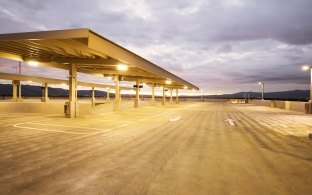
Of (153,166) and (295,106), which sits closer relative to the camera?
(153,166)

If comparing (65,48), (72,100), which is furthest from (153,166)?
(72,100)

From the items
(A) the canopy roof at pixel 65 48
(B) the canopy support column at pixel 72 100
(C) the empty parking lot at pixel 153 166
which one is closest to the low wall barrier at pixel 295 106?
(A) the canopy roof at pixel 65 48

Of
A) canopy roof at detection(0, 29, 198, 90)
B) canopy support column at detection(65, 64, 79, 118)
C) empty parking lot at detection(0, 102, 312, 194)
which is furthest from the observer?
canopy support column at detection(65, 64, 79, 118)

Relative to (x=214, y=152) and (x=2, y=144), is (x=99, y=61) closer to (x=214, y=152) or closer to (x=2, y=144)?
(x=2, y=144)

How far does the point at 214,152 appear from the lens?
7.76 meters

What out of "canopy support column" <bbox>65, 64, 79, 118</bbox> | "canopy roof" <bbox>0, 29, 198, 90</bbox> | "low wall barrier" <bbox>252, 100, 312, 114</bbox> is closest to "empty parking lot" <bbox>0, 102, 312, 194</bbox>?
"canopy roof" <bbox>0, 29, 198, 90</bbox>

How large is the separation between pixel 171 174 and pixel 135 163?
49.7 inches

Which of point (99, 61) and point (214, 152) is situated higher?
point (99, 61)

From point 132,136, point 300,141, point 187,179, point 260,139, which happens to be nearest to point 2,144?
point 132,136

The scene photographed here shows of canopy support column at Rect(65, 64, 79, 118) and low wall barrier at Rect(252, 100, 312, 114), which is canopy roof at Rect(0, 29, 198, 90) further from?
low wall barrier at Rect(252, 100, 312, 114)

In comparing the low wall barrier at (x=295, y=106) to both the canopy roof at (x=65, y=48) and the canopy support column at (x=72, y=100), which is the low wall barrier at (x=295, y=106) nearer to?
the canopy roof at (x=65, y=48)

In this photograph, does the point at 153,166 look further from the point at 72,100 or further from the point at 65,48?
the point at 72,100

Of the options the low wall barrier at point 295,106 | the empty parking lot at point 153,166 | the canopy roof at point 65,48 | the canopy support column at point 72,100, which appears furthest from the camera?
the low wall barrier at point 295,106

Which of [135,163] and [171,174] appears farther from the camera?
[135,163]
